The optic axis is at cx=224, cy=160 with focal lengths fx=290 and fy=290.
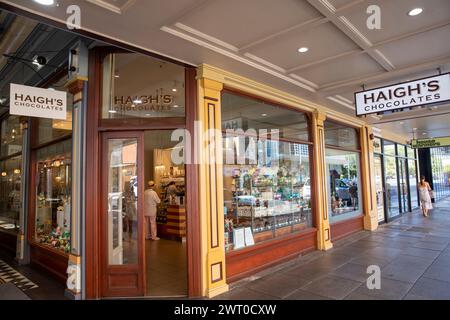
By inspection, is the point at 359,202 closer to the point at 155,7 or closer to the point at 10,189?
the point at 155,7

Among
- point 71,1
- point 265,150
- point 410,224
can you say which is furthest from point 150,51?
point 410,224

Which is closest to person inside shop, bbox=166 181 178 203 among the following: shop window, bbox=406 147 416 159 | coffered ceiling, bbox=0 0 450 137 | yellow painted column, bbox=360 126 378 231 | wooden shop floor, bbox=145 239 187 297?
wooden shop floor, bbox=145 239 187 297

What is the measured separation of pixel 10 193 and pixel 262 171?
6.37 meters

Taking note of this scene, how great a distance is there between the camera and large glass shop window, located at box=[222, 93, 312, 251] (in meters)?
5.00

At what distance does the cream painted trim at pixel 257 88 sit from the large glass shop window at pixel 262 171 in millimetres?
193

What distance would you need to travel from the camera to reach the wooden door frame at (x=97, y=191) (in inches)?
156

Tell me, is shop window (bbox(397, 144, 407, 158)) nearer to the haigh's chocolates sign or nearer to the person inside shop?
the person inside shop

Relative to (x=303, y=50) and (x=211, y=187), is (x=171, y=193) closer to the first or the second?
(x=211, y=187)

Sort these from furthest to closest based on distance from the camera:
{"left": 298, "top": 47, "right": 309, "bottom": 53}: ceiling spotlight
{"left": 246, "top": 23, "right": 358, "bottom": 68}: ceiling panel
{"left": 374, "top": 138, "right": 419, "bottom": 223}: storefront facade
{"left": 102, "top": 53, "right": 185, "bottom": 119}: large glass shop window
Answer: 1. {"left": 374, "top": 138, "right": 419, "bottom": 223}: storefront facade
2. {"left": 102, "top": 53, "right": 185, "bottom": 119}: large glass shop window
3. {"left": 298, "top": 47, "right": 309, "bottom": 53}: ceiling spotlight
4. {"left": 246, "top": 23, "right": 358, "bottom": 68}: ceiling panel

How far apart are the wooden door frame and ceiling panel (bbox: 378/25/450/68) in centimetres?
294

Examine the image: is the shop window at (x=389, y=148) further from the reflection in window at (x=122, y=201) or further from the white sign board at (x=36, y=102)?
the white sign board at (x=36, y=102)

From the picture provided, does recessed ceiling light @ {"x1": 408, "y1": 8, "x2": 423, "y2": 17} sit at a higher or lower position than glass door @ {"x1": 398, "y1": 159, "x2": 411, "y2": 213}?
higher

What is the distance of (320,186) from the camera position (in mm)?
6625

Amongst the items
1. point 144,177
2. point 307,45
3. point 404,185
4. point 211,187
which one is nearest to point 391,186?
point 404,185
